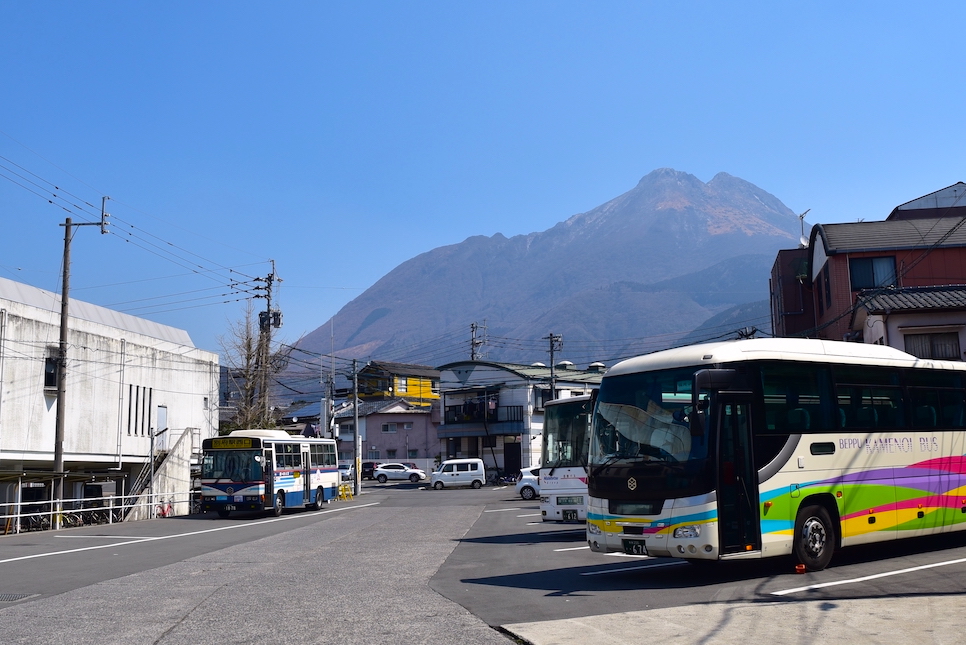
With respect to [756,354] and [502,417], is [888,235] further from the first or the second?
[502,417]

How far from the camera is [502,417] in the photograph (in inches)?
2569

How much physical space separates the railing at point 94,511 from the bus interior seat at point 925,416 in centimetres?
2161

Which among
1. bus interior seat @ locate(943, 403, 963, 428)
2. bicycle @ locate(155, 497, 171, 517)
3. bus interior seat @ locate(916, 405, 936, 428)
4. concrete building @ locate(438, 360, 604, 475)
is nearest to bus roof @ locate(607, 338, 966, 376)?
bus interior seat @ locate(916, 405, 936, 428)

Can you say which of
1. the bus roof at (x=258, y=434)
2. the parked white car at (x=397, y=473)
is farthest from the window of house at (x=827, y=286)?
the parked white car at (x=397, y=473)

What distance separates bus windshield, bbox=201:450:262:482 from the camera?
98.6 feet

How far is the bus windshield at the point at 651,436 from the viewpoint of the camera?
1087cm

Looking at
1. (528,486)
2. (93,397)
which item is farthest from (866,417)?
(93,397)

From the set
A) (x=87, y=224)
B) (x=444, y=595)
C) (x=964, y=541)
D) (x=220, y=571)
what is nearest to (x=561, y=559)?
(x=444, y=595)

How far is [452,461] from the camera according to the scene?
55562 mm

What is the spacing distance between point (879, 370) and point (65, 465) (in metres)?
29.4

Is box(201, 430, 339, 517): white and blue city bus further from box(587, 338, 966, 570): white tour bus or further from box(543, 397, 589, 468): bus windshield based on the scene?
box(587, 338, 966, 570): white tour bus

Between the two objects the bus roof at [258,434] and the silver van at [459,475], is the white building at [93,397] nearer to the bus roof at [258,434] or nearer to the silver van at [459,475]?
the bus roof at [258,434]

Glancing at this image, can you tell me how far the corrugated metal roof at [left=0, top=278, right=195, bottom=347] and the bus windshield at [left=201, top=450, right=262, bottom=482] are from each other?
850 centimetres

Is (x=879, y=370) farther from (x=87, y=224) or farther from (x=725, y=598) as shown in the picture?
(x=87, y=224)
